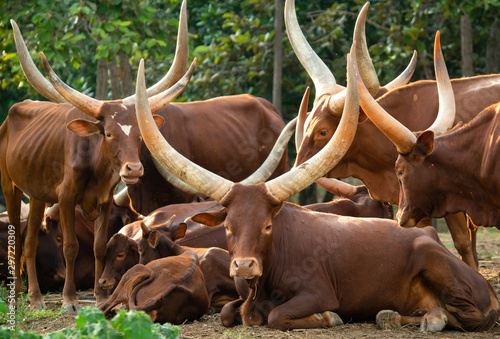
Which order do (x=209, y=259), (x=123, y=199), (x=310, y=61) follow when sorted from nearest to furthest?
(x=209, y=259) < (x=310, y=61) < (x=123, y=199)

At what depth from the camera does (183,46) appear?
25.6 ft

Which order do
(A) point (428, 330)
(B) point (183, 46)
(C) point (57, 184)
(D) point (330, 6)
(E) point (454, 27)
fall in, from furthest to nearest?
(D) point (330, 6) → (E) point (454, 27) → (B) point (183, 46) → (C) point (57, 184) → (A) point (428, 330)

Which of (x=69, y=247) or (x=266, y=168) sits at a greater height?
(x=266, y=168)

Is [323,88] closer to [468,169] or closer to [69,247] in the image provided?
[468,169]

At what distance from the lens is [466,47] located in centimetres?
1083

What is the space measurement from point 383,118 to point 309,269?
3.77ft

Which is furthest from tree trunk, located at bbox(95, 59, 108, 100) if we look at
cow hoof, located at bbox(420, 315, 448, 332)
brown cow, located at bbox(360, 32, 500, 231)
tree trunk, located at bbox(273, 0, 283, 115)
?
cow hoof, located at bbox(420, 315, 448, 332)

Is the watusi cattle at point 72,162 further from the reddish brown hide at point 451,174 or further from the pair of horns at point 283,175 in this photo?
the reddish brown hide at point 451,174

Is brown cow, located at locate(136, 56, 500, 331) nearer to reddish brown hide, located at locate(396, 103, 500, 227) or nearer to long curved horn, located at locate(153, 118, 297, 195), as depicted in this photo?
reddish brown hide, located at locate(396, 103, 500, 227)

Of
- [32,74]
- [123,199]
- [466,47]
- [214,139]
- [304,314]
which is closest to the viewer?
[304,314]

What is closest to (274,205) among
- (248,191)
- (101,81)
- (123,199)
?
(248,191)

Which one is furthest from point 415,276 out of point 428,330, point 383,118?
point 383,118

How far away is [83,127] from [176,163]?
148 cm

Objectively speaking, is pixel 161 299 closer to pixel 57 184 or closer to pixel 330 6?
pixel 57 184
